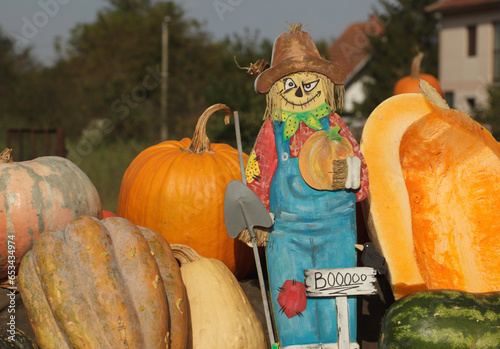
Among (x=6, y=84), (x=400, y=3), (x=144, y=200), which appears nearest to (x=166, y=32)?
(x=6, y=84)

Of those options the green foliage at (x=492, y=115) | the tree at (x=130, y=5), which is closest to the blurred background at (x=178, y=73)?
the green foliage at (x=492, y=115)

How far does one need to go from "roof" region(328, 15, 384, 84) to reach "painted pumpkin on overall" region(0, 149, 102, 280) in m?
25.1

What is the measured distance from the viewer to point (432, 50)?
87.6ft

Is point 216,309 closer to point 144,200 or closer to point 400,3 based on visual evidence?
point 144,200

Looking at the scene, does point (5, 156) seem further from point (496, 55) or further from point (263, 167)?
point (496, 55)

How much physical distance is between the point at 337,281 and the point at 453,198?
3.52 feet

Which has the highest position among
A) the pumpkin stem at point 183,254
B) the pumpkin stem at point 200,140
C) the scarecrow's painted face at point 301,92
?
the scarecrow's painted face at point 301,92

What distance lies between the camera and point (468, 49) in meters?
23.6

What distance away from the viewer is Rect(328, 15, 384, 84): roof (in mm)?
28406

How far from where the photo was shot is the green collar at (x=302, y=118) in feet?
10.1

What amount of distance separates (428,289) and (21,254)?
2.42 meters

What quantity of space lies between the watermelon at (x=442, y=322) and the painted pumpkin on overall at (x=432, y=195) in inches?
5.3

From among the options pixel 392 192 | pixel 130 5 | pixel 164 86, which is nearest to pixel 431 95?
pixel 392 192

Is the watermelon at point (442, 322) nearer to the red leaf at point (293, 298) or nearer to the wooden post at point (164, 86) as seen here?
the red leaf at point (293, 298)
